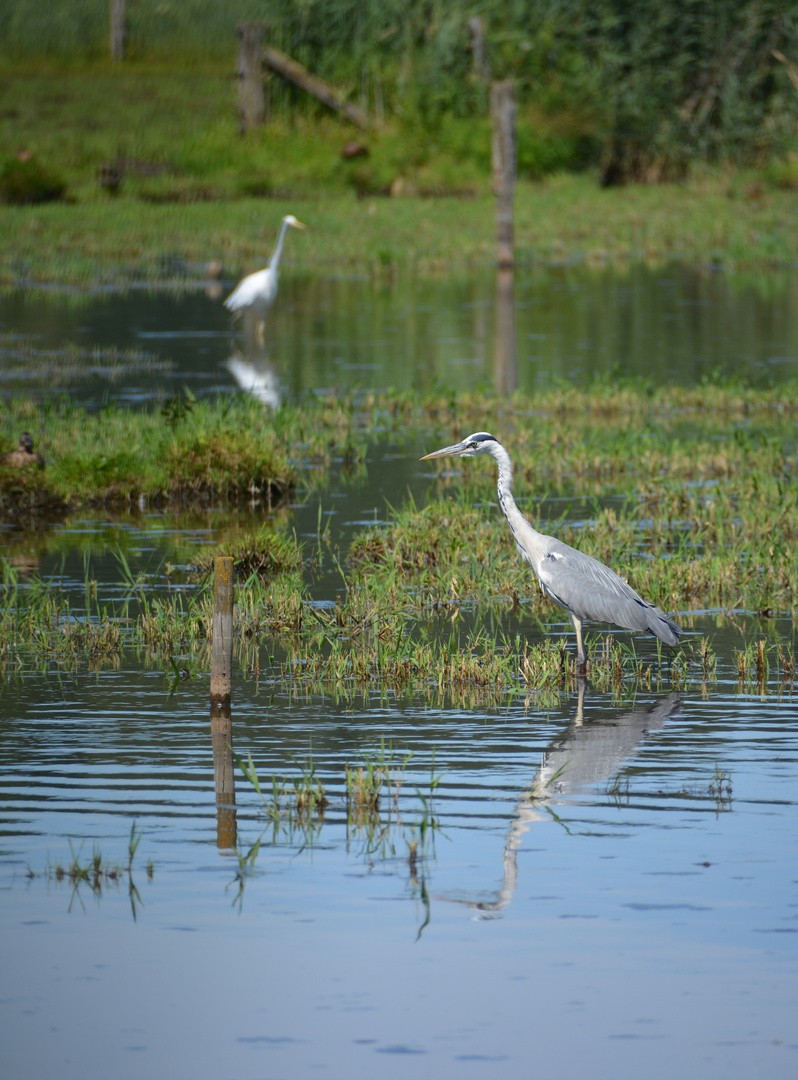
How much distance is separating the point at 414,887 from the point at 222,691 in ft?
7.35

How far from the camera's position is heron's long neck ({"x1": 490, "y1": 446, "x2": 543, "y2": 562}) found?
9219mm

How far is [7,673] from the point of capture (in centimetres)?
933

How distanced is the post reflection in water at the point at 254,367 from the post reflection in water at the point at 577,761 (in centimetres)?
1025

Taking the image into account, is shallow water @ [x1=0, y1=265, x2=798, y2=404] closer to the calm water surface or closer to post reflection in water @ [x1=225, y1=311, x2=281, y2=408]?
post reflection in water @ [x1=225, y1=311, x2=281, y2=408]

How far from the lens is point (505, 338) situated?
25.2 metres

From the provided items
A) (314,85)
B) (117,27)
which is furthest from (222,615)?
(117,27)

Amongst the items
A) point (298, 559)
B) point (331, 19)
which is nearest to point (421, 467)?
point (298, 559)

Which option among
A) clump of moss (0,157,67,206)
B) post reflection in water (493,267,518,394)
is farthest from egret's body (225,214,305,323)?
clump of moss (0,157,67,206)

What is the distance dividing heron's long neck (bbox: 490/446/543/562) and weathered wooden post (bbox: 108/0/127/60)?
51877mm

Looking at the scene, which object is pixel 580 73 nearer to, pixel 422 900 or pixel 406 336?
pixel 406 336

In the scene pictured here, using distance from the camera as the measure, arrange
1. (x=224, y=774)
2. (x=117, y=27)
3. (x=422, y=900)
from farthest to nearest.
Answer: (x=117, y=27)
(x=224, y=774)
(x=422, y=900)

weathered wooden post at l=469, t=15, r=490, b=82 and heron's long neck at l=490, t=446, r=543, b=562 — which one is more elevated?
weathered wooden post at l=469, t=15, r=490, b=82

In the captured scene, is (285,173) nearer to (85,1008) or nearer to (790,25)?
(790,25)

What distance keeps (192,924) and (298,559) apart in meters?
5.76
